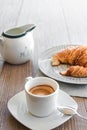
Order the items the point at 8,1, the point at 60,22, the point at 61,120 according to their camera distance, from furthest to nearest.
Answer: the point at 8,1 → the point at 60,22 → the point at 61,120

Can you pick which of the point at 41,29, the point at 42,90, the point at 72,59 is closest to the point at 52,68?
the point at 72,59

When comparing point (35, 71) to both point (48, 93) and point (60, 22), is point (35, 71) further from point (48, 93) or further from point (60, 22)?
point (60, 22)

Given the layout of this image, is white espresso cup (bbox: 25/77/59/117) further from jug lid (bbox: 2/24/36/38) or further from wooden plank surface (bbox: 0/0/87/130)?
jug lid (bbox: 2/24/36/38)

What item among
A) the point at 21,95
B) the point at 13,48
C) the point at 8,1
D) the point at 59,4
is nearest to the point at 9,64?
the point at 13,48

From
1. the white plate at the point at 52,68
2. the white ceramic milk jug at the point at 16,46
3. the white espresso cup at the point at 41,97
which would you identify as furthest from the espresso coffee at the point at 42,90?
the white ceramic milk jug at the point at 16,46

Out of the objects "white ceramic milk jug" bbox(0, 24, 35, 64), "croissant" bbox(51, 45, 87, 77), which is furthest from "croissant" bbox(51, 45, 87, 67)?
"white ceramic milk jug" bbox(0, 24, 35, 64)

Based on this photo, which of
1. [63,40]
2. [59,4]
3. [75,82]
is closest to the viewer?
[75,82]

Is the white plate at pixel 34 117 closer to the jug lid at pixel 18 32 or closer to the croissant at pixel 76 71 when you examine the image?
the croissant at pixel 76 71
